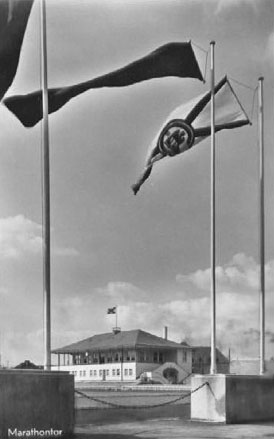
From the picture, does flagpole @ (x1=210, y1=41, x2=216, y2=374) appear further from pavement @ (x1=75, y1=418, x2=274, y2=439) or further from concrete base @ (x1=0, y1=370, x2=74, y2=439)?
concrete base @ (x1=0, y1=370, x2=74, y2=439)

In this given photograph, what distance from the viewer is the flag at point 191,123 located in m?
13.6

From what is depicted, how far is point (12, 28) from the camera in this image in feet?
37.0

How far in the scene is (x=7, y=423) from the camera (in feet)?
32.0

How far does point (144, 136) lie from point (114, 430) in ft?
20.6

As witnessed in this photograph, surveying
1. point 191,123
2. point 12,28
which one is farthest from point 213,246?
point 12,28

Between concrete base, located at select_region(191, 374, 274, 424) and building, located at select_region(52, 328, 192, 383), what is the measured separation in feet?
119

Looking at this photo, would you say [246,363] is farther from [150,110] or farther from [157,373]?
[157,373]

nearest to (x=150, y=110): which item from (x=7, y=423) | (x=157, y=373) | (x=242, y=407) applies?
(x=242, y=407)

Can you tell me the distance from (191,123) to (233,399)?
5.28 m

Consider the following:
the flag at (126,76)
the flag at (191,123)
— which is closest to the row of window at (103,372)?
the flag at (191,123)

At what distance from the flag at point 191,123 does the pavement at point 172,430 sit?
5.12 meters

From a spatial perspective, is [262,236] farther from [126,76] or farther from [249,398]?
[126,76]

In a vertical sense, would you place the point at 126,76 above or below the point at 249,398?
above

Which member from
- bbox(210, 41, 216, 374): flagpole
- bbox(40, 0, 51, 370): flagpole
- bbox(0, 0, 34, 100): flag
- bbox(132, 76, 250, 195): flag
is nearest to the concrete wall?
bbox(210, 41, 216, 374): flagpole
